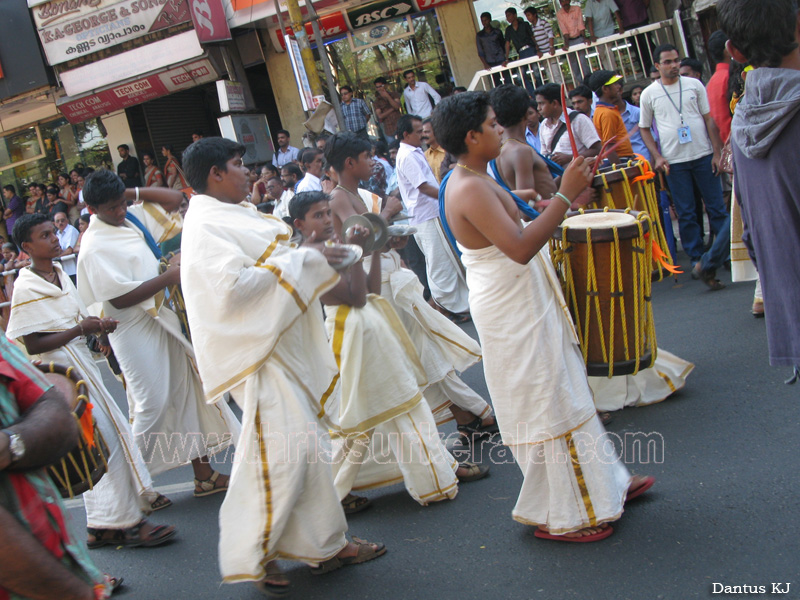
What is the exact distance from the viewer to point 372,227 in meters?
3.77

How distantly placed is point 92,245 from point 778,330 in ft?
12.1

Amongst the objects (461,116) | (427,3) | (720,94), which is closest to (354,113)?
(427,3)

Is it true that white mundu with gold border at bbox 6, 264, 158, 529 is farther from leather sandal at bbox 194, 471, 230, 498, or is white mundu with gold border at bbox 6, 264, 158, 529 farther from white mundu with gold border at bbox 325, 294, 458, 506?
white mundu with gold border at bbox 325, 294, 458, 506

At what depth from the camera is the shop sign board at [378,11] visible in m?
14.3

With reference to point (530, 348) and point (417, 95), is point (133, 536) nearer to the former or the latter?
point (530, 348)

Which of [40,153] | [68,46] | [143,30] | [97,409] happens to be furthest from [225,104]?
[97,409]

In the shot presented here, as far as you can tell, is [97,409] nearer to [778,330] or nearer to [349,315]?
[349,315]

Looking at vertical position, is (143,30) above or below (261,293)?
above

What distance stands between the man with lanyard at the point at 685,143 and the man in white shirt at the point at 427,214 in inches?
81.5

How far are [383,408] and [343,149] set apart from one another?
1563 mm

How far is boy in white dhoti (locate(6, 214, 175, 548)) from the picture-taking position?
4266 millimetres

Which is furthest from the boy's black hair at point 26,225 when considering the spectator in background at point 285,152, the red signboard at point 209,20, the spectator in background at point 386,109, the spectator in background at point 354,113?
the red signboard at point 209,20

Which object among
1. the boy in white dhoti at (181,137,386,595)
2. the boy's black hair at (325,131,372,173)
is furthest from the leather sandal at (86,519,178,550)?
the boy's black hair at (325,131,372,173)

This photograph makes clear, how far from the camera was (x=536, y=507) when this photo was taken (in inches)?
131
